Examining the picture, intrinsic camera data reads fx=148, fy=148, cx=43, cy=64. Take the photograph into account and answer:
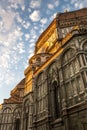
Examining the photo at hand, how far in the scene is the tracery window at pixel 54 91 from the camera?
1551cm

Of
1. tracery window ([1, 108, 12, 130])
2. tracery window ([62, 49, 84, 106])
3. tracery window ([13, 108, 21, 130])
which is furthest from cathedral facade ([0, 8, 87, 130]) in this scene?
tracery window ([1, 108, 12, 130])

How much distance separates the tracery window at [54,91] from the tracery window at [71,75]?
1.52 metres

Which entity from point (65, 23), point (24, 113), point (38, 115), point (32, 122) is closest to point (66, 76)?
point (38, 115)

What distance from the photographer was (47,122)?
1541cm

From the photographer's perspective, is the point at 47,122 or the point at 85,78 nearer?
the point at 85,78

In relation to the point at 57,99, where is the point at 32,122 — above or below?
below

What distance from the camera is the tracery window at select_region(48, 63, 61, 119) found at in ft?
50.9

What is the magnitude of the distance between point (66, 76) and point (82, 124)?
503cm

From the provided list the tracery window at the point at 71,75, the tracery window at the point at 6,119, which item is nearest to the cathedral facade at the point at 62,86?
the tracery window at the point at 71,75

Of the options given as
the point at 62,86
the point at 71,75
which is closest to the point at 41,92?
the point at 62,86

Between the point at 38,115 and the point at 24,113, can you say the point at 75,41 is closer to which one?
the point at 38,115

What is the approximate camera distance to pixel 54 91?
16672mm

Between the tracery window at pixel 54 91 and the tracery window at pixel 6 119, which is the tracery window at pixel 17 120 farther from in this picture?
the tracery window at pixel 54 91

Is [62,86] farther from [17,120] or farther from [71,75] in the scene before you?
[17,120]
